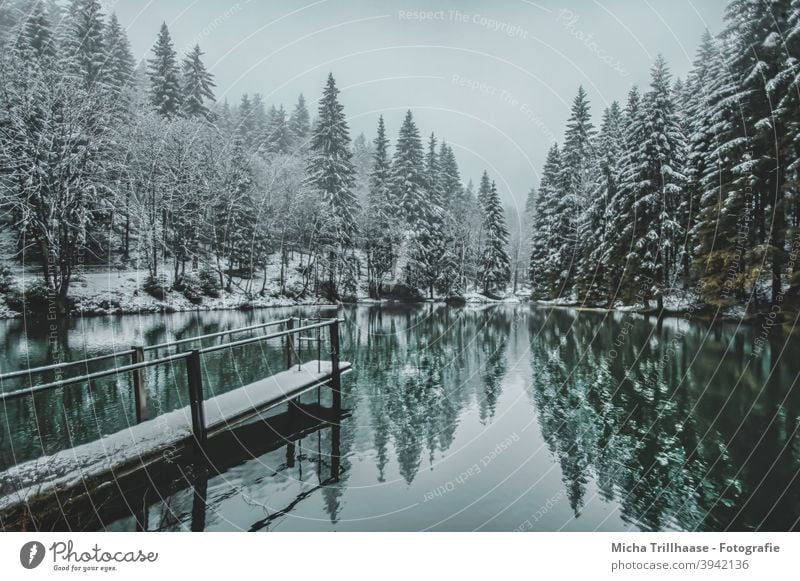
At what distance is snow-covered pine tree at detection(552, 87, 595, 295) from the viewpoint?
34094 millimetres

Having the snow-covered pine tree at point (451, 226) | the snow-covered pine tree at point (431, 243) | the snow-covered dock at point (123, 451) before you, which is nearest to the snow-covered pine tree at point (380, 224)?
the snow-covered pine tree at point (431, 243)

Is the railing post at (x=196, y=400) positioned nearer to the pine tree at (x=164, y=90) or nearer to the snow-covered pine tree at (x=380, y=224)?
the snow-covered pine tree at (x=380, y=224)

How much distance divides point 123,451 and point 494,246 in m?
44.0

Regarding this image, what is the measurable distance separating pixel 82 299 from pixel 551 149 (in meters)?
39.4

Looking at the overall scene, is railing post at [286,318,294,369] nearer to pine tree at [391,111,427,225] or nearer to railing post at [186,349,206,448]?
railing post at [186,349,206,448]

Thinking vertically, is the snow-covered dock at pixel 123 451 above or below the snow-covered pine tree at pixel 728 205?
below

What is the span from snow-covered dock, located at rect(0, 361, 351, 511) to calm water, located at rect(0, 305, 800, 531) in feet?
1.64

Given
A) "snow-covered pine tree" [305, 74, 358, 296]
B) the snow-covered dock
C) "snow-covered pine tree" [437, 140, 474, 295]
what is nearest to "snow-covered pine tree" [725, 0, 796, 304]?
the snow-covered dock

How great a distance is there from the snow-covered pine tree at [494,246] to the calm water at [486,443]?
105 feet

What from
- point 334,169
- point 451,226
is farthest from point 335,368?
point 451,226

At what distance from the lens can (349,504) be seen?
5.29m

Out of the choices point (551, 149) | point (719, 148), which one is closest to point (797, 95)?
point (719, 148)

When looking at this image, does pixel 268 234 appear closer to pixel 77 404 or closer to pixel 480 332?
pixel 480 332

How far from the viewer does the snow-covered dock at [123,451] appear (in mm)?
4219
